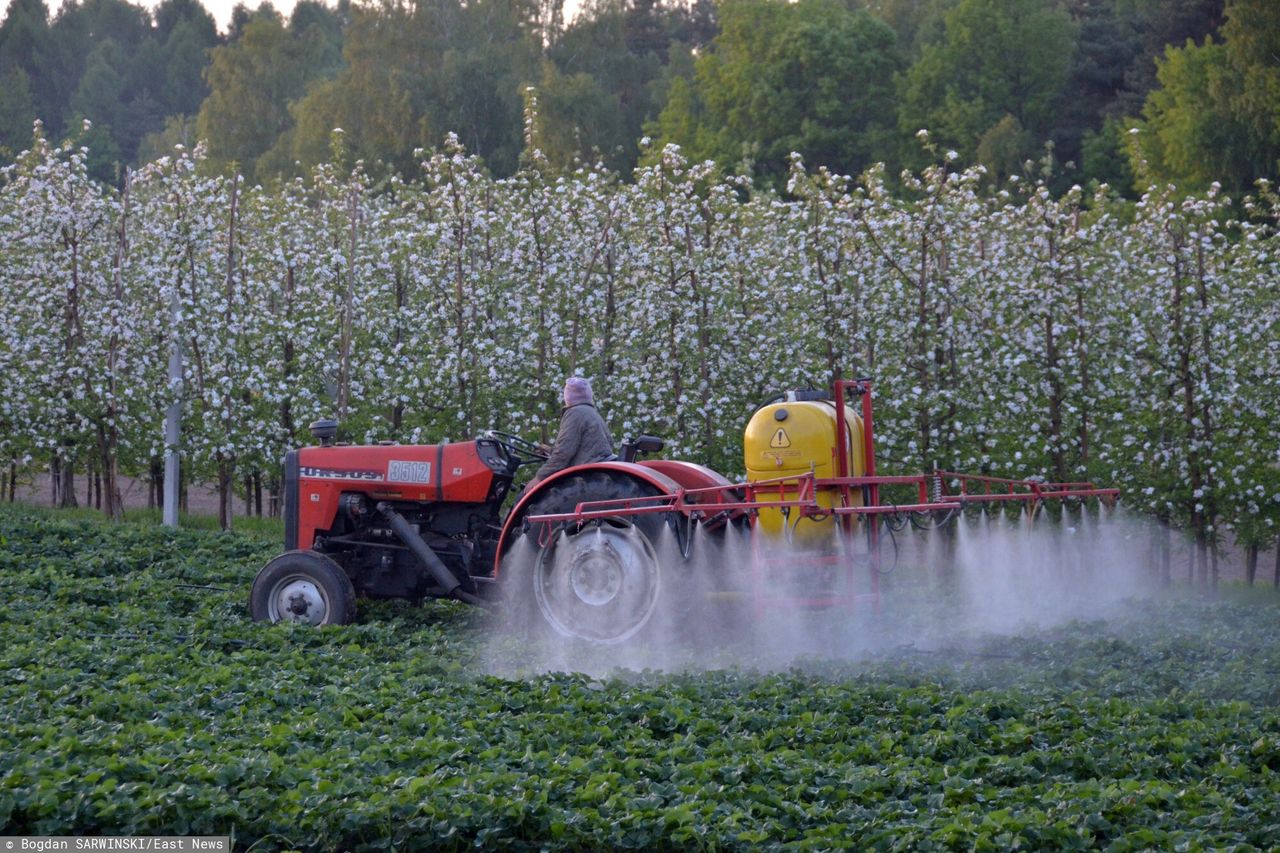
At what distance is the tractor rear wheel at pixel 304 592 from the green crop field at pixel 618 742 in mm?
314

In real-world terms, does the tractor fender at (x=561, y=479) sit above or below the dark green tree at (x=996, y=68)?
below

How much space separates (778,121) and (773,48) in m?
2.53

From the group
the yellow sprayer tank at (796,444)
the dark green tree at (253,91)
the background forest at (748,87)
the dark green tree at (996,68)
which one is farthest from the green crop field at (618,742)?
the dark green tree at (253,91)

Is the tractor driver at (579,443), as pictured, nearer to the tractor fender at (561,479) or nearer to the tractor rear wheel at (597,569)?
the tractor fender at (561,479)

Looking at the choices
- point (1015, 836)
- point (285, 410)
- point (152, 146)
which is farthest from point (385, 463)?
point (152, 146)

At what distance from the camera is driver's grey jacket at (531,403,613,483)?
31.1 feet

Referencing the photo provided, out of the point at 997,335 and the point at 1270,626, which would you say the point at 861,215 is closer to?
the point at 997,335

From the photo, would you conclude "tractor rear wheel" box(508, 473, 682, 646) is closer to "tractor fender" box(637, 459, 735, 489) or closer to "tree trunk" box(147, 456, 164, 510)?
"tractor fender" box(637, 459, 735, 489)

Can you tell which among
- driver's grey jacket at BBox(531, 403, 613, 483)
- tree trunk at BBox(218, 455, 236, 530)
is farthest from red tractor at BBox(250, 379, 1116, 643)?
tree trunk at BBox(218, 455, 236, 530)

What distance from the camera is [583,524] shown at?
9008 millimetres

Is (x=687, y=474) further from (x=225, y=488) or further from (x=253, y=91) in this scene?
(x=253, y=91)

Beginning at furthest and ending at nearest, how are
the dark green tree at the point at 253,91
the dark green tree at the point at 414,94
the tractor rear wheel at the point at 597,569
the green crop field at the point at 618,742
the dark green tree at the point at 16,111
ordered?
the dark green tree at the point at 16,111 → the dark green tree at the point at 253,91 → the dark green tree at the point at 414,94 → the tractor rear wheel at the point at 597,569 → the green crop field at the point at 618,742

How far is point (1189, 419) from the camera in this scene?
15.2 m

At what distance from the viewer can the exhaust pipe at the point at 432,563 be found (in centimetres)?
952
